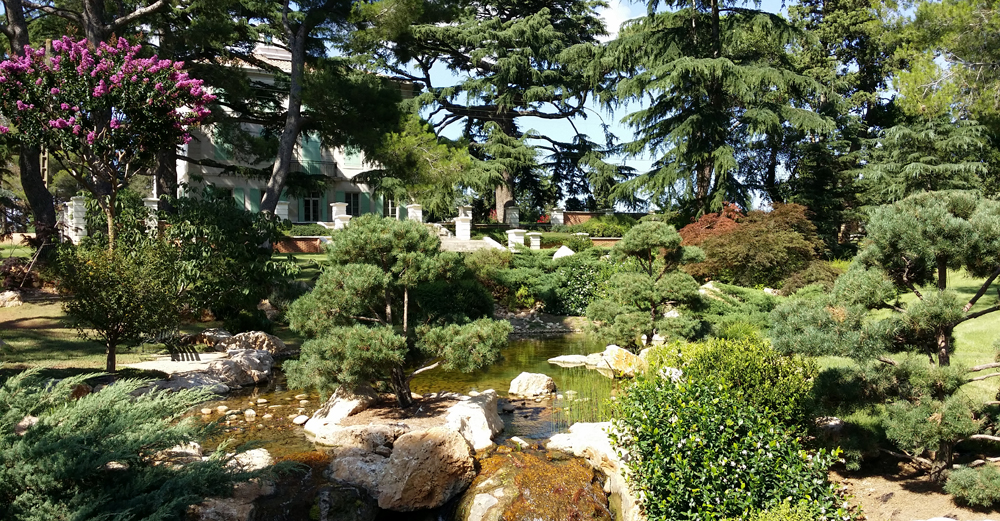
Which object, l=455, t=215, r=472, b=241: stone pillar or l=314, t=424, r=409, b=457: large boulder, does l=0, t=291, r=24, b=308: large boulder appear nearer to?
l=314, t=424, r=409, b=457: large boulder

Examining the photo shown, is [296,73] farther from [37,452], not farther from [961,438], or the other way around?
[961,438]

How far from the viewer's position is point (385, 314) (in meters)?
8.41

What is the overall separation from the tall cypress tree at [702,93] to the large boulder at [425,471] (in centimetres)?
1716

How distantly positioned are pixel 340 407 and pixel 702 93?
1968cm

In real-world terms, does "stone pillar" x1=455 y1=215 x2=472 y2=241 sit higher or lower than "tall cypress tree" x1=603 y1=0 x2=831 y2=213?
lower

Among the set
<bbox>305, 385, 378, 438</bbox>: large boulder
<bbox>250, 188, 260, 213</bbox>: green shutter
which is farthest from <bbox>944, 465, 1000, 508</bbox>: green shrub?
<bbox>250, 188, 260, 213</bbox>: green shutter

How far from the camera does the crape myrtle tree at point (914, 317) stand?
186 inches

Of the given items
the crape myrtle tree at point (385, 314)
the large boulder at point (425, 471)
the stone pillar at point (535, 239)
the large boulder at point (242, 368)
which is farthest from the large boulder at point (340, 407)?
the stone pillar at point (535, 239)

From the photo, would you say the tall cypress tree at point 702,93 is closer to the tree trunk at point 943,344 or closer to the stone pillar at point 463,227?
the stone pillar at point 463,227

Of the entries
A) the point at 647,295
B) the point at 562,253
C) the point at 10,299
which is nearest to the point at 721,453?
the point at 647,295

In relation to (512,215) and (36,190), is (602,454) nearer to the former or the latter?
(36,190)

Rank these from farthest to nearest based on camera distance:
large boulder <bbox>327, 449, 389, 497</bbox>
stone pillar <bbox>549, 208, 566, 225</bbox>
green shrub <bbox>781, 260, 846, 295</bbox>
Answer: stone pillar <bbox>549, 208, 566, 225</bbox> < green shrub <bbox>781, 260, 846, 295</bbox> < large boulder <bbox>327, 449, 389, 497</bbox>

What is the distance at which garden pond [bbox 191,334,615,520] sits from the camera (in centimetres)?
565

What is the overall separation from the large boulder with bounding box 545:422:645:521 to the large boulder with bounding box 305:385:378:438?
2464mm
